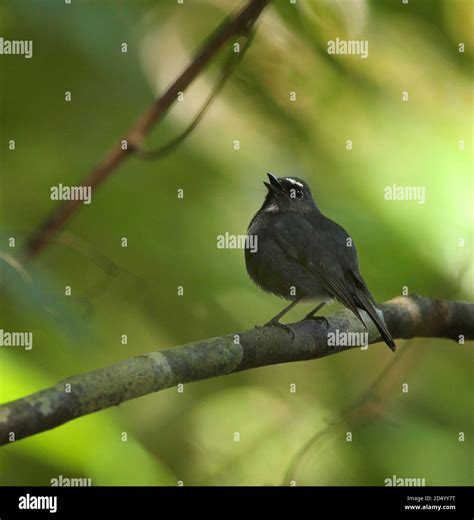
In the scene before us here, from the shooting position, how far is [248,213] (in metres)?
4.59

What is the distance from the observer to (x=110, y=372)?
2279 millimetres

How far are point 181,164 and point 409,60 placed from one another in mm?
1531

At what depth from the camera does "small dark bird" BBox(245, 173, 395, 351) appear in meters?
4.03

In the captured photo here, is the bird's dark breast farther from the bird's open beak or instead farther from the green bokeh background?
the bird's open beak

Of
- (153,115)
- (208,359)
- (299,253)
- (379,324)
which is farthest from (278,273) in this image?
(208,359)

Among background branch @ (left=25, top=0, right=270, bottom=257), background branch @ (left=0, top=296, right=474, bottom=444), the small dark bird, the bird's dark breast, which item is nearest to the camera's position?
background branch @ (left=0, top=296, right=474, bottom=444)

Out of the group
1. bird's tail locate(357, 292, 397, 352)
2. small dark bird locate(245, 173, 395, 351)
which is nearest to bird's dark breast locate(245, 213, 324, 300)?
small dark bird locate(245, 173, 395, 351)

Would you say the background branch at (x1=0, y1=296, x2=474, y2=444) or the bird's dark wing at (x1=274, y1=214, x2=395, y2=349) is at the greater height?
the bird's dark wing at (x1=274, y1=214, x2=395, y2=349)

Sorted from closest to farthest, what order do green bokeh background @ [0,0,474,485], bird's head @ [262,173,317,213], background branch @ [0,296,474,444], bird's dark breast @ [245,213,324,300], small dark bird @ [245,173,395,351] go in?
background branch @ [0,296,474,444], green bokeh background @ [0,0,474,485], small dark bird @ [245,173,395,351], bird's dark breast @ [245,213,324,300], bird's head @ [262,173,317,213]

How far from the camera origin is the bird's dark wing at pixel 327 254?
3.83 m

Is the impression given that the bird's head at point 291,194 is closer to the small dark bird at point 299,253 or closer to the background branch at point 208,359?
the small dark bird at point 299,253

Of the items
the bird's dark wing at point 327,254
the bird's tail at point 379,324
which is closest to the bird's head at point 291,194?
the bird's dark wing at point 327,254

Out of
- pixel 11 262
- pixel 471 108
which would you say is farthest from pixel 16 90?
pixel 471 108
